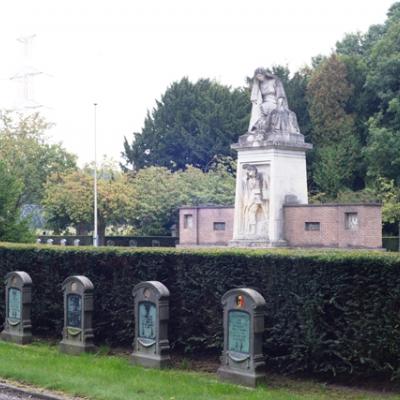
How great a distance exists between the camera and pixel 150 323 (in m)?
12.1

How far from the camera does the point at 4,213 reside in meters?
20.6

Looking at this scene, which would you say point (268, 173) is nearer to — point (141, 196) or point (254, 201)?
point (254, 201)

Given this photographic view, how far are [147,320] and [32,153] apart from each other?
4365 cm

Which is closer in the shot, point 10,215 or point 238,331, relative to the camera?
point 238,331

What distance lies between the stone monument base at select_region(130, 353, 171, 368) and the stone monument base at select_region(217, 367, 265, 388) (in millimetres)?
1362

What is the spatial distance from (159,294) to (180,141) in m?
48.6

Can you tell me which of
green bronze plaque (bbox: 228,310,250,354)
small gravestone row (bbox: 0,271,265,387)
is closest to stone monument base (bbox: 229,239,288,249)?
small gravestone row (bbox: 0,271,265,387)

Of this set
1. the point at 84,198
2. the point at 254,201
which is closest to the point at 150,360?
the point at 254,201

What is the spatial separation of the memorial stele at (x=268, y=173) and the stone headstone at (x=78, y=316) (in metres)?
14.4

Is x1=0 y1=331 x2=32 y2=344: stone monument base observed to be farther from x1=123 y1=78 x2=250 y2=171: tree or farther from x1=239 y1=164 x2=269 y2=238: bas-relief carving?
x1=123 y1=78 x2=250 y2=171: tree

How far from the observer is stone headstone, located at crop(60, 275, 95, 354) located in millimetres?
13289

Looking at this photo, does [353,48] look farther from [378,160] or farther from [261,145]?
[261,145]

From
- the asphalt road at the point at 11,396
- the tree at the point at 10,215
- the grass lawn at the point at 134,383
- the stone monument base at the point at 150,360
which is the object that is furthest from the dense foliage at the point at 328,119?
the asphalt road at the point at 11,396

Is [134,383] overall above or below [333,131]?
below
